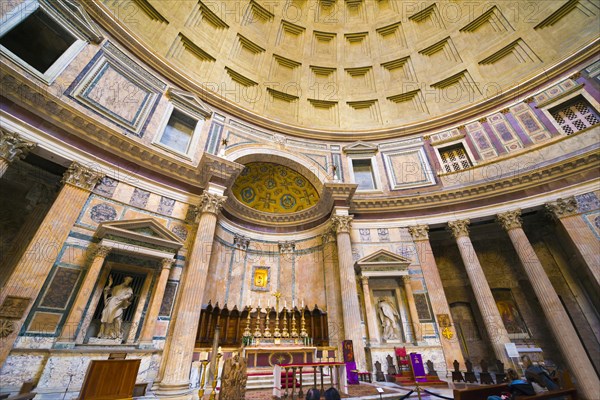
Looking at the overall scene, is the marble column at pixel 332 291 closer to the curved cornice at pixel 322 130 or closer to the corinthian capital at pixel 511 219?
the curved cornice at pixel 322 130

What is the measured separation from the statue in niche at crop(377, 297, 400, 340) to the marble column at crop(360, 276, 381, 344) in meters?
0.30

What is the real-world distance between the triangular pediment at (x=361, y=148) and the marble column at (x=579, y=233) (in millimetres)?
8346

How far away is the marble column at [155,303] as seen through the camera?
7.68 metres

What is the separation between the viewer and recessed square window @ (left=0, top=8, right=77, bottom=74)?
28.9 ft

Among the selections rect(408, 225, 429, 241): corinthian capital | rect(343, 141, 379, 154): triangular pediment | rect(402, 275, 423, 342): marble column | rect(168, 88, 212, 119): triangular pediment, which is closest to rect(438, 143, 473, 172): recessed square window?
rect(343, 141, 379, 154): triangular pediment

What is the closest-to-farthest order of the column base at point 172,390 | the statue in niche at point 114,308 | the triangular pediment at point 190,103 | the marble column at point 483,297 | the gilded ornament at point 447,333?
the column base at point 172,390
the statue in niche at point 114,308
the marble column at point 483,297
the gilded ornament at point 447,333
the triangular pediment at point 190,103

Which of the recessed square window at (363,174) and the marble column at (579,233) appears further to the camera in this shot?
the recessed square window at (363,174)

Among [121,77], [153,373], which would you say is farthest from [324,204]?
[121,77]

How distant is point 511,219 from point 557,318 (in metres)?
4.00

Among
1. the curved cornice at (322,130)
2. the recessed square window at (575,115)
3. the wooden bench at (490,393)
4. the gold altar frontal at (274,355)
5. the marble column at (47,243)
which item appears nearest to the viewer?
the wooden bench at (490,393)

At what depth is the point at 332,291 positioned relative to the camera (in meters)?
11.4

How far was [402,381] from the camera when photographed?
26.8ft

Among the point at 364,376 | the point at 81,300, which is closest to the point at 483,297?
the point at 364,376

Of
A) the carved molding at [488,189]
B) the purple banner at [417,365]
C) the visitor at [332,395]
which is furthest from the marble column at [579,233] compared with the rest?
the visitor at [332,395]
